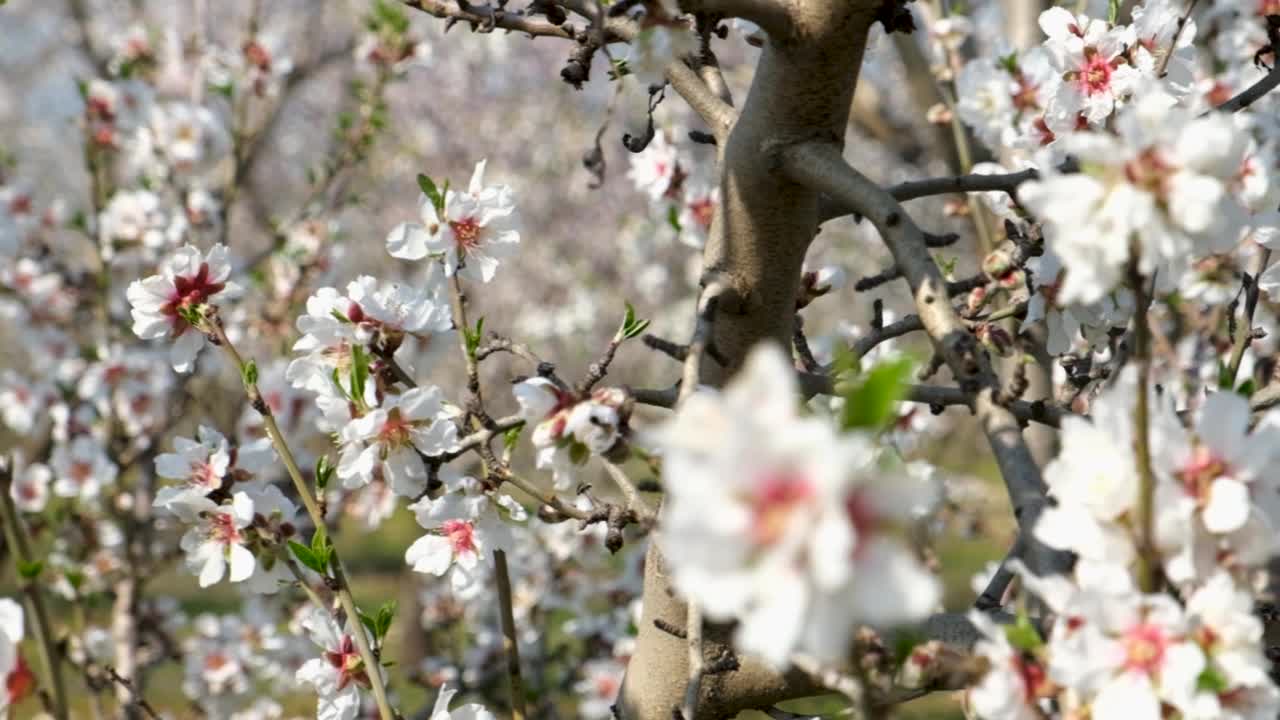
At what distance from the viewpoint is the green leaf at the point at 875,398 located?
824 millimetres

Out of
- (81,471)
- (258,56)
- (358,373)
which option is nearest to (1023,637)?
(358,373)

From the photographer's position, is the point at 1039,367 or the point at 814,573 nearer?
the point at 814,573

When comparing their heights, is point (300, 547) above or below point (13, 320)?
above

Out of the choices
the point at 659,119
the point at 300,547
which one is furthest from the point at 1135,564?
the point at 659,119

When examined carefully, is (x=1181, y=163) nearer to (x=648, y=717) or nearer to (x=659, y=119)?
(x=648, y=717)

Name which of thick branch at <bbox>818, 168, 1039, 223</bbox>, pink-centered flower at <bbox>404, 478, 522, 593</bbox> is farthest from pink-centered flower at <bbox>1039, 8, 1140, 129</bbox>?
pink-centered flower at <bbox>404, 478, 522, 593</bbox>

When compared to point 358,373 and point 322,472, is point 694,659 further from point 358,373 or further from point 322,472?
point 322,472

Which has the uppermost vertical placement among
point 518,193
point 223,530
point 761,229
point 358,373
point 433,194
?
point 761,229

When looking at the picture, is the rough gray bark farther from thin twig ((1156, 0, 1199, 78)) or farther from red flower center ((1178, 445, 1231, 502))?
red flower center ((1178, 445, 1231, 502))

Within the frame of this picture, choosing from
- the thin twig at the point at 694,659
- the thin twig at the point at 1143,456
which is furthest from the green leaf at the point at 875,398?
the thin twig at the point at 694,659

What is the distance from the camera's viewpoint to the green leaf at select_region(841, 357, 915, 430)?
824mm

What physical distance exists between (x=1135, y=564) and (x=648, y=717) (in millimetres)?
889

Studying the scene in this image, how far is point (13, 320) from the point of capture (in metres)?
4.81

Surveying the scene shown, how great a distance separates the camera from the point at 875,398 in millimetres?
827
